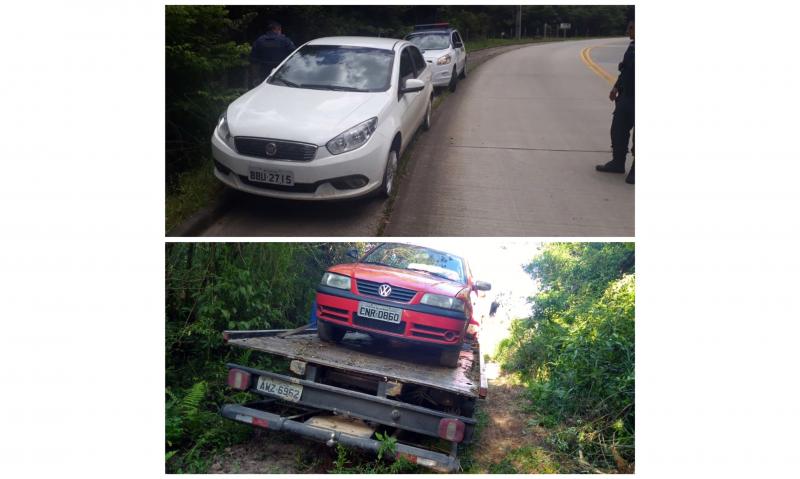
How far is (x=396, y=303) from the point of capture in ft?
16.2

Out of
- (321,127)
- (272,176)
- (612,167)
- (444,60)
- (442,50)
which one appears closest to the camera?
(272,176)

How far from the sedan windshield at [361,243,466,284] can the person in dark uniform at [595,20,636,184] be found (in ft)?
6.59

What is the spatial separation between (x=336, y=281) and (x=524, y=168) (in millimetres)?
2494

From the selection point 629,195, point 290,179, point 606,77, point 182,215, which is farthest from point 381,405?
point 606,77

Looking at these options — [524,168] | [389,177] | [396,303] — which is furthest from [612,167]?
[396,303]

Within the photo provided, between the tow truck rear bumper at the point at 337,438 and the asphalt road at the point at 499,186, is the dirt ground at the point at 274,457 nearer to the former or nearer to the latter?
the tow truck rear bumper at the point at 337,438

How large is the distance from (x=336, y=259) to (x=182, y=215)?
1783 mm

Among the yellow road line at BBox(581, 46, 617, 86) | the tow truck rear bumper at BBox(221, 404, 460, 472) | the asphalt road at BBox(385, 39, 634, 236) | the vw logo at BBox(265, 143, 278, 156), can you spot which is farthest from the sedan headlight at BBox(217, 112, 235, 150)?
the yellow road line at BBox(581, 46, 617, 86)

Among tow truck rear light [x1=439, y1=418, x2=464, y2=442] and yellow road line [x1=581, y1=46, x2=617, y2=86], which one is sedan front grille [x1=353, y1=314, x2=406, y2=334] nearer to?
tow truck rear light [x1=439, y1=418, x2=464, y2=442]

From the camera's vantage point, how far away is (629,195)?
5.62m

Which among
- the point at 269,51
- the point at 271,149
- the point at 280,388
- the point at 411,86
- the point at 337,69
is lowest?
the point at 280,388

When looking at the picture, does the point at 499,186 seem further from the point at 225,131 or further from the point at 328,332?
A: the point at 225,131

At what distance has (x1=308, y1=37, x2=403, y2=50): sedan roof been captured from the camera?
21.4 ft

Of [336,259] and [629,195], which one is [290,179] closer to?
[336,259]
